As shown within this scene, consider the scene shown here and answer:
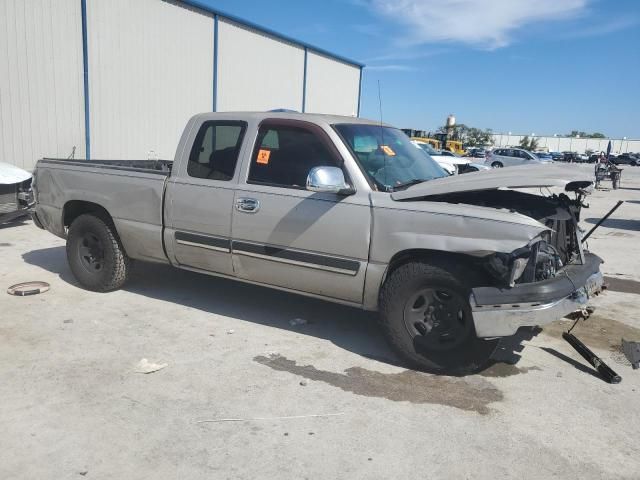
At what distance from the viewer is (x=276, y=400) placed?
364 cm

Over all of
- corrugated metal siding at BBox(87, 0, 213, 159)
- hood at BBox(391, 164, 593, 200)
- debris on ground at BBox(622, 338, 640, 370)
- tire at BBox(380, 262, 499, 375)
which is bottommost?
debris on ground at BBox(622, 338, 640, 370)

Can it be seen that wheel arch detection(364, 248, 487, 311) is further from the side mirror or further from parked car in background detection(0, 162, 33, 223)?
parked car in background detection(0, 162, 33, 223)

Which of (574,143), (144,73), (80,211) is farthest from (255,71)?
(574,143)

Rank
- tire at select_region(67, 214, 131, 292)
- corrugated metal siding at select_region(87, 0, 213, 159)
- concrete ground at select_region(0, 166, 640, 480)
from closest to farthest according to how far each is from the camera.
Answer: concrete ground at select_region(0, 166, 640, 480) < tire at select_region(67, 214, 131, 292) < corrugated metal siding at select_region(87, 0, 213, 159)

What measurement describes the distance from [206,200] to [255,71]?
1601 cm

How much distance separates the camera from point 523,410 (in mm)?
3648

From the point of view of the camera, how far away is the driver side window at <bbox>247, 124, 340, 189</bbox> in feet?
14.7

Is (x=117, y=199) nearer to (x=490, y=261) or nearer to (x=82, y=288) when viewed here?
(x=82, y=288)

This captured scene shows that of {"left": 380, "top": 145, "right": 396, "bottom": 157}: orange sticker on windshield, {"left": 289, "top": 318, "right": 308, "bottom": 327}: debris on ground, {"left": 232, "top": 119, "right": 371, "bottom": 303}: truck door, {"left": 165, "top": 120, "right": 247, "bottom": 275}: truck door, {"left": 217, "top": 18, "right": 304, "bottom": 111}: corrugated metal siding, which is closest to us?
{"left": 232, "top": 119, "right": 371, "bottom": 303}: truck door

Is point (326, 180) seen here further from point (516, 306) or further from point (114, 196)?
point (114, 196)

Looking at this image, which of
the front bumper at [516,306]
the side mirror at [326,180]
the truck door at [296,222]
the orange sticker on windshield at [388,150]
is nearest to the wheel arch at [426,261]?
the truck door at [296,222]

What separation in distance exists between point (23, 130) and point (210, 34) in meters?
7.18

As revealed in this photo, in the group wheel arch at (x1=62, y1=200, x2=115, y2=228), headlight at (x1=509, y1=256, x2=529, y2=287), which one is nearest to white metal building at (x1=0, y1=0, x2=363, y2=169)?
wheel arch at (x1=62, y1=200, x2=115, y2=228)

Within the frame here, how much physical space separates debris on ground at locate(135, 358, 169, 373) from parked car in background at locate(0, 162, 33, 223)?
592 cm
